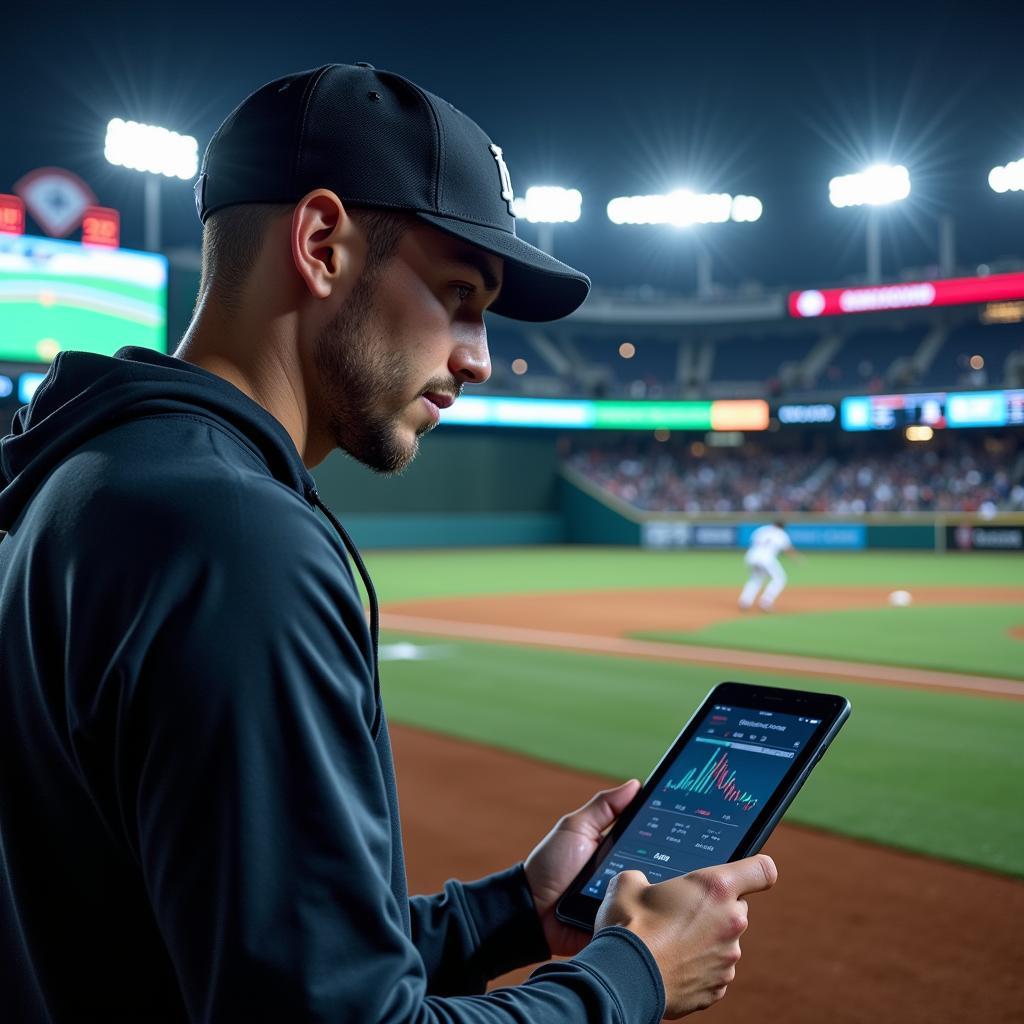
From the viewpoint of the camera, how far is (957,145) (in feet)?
138

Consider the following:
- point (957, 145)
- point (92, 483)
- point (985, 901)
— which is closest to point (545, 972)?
point (92, 483)

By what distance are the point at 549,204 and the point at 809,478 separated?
19.3 meters

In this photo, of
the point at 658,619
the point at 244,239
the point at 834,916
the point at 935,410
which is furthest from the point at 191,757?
the point at 935,410

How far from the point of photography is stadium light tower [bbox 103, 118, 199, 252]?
36319 millimetres

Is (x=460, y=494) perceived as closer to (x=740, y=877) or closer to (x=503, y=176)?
(x=503, y=176)

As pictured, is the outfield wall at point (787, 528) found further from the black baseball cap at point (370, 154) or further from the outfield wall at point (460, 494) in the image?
the black baseball cap at point (370, 154)

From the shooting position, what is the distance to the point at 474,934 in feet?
6.00

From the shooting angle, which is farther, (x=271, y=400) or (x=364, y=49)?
(x=364, y=49)

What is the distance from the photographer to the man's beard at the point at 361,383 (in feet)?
4.88

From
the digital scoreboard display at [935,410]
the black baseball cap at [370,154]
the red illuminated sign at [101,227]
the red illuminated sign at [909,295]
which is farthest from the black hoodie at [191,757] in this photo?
the red illuminated sign at [909,295]

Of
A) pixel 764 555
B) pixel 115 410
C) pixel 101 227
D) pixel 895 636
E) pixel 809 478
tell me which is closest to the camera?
pixel 115 410

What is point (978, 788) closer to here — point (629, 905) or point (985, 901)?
point (985, 901)

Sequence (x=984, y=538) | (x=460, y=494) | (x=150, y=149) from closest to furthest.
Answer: (x=984, y=538) < (x=150, y=149) < (x=460, y=494)

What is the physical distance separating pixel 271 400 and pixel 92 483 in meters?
0.41
